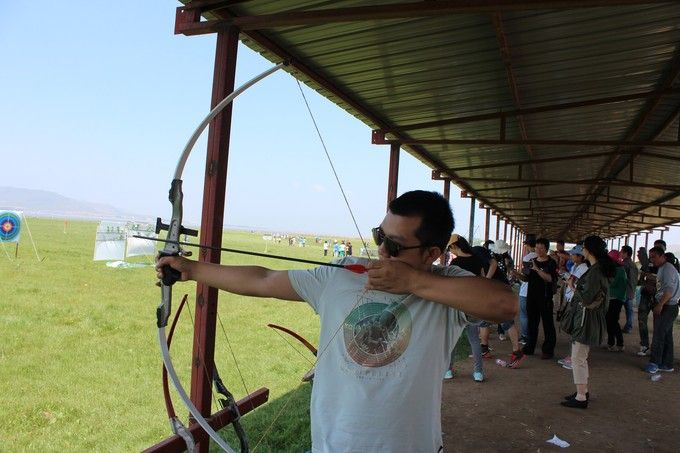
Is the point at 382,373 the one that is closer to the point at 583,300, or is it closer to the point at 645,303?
the point at 583,300

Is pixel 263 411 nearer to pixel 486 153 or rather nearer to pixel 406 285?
pixel 406 285

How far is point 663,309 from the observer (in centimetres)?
541

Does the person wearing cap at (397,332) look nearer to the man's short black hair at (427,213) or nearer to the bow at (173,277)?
the man's short black hair at (427,213)

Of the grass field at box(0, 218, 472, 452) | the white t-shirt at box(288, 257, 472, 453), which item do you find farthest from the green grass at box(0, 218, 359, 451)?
the white t-shirt at box(288, 257, 472, 453)

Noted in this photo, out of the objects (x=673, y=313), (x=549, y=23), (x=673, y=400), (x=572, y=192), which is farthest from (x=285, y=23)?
(x=572, y=192)

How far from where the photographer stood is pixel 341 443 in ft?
4.05

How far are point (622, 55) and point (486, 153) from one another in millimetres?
3185

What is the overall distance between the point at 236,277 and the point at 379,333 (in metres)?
0.44

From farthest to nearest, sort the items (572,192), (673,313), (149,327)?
(572,192)
(149,327)
(673,313)

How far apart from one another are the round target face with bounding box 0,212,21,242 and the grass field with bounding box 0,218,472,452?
5.46m

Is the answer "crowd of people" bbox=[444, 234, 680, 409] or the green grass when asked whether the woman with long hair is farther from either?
the green grass

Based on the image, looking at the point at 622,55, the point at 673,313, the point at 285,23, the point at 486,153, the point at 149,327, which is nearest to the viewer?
the point at 285,23

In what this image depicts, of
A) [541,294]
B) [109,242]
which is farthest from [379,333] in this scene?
[109,242]

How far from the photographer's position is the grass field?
3.97 meters
